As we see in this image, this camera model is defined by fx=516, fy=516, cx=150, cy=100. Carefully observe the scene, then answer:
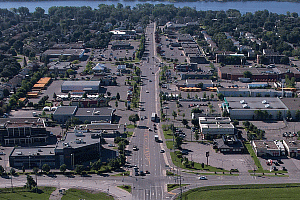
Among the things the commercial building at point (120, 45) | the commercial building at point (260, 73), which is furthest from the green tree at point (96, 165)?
the commercial building at point (120, 45)

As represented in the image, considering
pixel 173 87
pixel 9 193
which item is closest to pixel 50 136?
pixel 9 193

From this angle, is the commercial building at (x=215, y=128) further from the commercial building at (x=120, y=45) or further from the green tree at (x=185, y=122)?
the commercial building at (x=120, y=45)

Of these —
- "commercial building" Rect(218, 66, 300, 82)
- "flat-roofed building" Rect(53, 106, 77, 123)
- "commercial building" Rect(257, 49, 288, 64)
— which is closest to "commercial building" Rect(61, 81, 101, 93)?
"flat-roofed building" Rect(53, 106, 77, 123)

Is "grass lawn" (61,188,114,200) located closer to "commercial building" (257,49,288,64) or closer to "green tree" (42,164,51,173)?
"green tree" (42,164,51,173)

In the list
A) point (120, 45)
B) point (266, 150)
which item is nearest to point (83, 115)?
point (266, 150)

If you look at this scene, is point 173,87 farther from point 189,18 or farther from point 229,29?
point 189,18

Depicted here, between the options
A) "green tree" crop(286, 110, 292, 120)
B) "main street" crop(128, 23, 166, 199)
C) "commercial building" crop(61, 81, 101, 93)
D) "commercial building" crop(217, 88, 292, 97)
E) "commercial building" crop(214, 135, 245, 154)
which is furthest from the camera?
"commercial building" crop(61, 81, 101, 93)

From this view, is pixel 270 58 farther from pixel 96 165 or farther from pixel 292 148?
pixel 96 165
